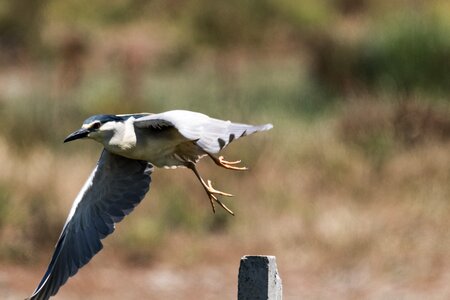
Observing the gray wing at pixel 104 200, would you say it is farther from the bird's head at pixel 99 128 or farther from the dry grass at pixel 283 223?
the dry grass at pixel 283 223

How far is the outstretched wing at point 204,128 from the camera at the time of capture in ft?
24.7

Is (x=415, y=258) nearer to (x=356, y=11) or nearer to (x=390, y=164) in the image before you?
(x=390, y=164)

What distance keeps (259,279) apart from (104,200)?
2790mm

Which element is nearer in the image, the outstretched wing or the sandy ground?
the outstretched wing

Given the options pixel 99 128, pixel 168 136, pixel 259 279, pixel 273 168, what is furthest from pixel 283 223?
pixel 259 279

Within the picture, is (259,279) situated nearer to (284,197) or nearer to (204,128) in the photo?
(204,128)

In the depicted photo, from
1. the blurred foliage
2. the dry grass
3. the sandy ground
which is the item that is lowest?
the sandy ground

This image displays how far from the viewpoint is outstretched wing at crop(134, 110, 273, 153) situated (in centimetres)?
752

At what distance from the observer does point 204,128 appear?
768 cm

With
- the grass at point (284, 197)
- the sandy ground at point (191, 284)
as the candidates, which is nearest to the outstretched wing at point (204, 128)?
the sandy ground at point (191, 284)

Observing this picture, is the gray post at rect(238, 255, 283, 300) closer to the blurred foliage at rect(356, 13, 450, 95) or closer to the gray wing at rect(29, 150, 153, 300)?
the gray wing at rect(29, 150, 153, 300)

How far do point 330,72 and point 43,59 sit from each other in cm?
641

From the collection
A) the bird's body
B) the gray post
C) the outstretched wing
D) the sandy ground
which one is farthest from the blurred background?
the gray post

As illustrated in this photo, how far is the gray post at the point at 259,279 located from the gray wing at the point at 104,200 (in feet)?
8.28
